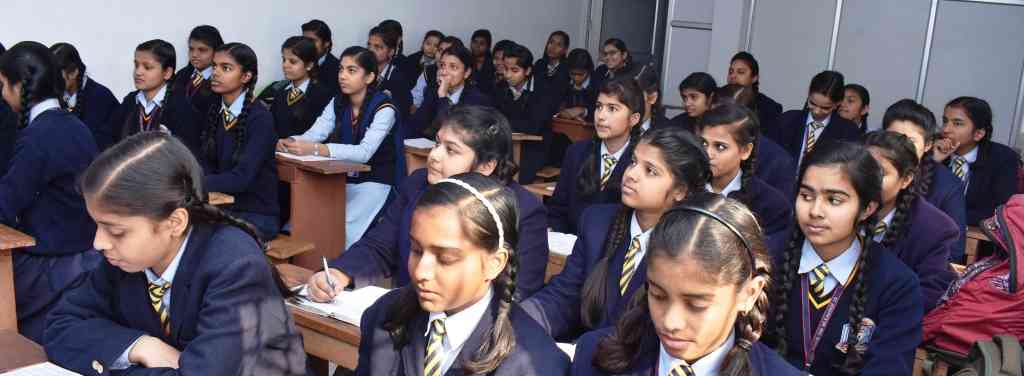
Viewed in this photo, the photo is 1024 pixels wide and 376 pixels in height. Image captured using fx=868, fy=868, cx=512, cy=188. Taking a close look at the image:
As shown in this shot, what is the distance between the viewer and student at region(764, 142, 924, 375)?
6.49 feet

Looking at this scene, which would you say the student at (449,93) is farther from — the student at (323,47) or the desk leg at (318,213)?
the desk leg at (318,213)

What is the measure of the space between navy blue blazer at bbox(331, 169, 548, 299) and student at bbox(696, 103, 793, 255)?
2.96ft

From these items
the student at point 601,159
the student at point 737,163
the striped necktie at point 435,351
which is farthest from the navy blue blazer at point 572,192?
the striped necktie at point 435,351

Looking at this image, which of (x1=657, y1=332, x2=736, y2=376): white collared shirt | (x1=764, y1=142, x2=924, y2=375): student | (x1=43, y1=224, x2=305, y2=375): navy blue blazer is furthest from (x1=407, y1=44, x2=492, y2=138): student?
(x1=657, y1=332, x2=736, y2=376): white collared shirt

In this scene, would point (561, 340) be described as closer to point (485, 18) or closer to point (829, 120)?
point (829, 120)

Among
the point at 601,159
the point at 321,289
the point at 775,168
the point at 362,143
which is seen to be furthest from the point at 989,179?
the point at 321,289

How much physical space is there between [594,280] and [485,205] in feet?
2.37

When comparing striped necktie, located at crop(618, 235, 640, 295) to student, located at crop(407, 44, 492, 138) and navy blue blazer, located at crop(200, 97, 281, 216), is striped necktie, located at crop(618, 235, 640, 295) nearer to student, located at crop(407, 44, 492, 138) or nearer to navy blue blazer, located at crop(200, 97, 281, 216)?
navy blue blazer, located at crop(200, 97, 281, 216)

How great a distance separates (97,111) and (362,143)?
1.48 m

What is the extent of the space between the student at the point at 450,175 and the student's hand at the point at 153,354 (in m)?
0.73

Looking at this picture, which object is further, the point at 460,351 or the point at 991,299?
the point at 991,299

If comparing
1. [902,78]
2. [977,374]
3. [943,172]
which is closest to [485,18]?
[902,78]

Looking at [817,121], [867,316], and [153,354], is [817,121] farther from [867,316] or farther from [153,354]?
[153,354]

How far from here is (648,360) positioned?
1480 mm
